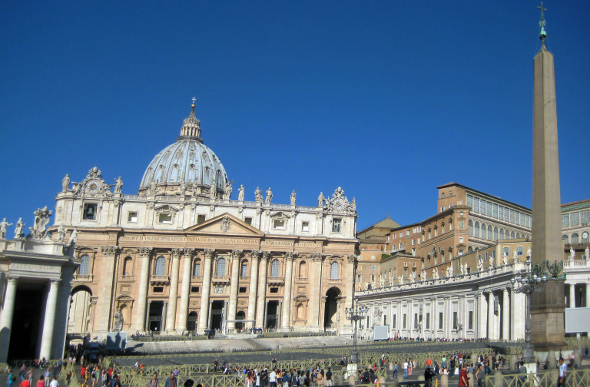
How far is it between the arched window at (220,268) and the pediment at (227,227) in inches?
126

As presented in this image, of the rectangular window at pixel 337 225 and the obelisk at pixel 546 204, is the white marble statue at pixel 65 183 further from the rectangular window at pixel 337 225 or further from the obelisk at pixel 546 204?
the obelisk at pixel 546 204

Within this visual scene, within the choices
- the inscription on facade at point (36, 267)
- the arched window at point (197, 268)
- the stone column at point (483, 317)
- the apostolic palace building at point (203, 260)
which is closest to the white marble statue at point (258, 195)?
the apostolic palace building at point (203, 260)

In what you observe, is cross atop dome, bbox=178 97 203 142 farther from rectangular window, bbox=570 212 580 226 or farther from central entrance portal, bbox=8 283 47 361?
central entrance portal, bbox=8 283 47 361

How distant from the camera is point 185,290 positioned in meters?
68.1

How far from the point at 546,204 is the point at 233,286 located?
47307mm

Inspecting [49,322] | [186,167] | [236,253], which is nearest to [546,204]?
[49,322]

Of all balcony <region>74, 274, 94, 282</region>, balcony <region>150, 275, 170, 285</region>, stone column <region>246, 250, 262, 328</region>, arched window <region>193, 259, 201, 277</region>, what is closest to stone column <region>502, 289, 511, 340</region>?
stone column <region>246, 250, 262, 328</region>

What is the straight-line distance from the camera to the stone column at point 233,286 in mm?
68438

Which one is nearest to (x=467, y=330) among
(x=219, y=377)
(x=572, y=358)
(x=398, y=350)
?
(x=398, y=350)

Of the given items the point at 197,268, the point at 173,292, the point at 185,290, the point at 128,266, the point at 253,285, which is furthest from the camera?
the point at 253,285

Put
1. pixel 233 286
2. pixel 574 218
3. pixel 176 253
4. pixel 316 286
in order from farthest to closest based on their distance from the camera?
pixel 316 286, pixel 574 218, pixel 233 286, pixel 176 253

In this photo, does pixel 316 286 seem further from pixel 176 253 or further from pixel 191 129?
pixel 191 129

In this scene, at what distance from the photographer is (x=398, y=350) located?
1513 inches

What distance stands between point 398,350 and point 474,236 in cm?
3536
